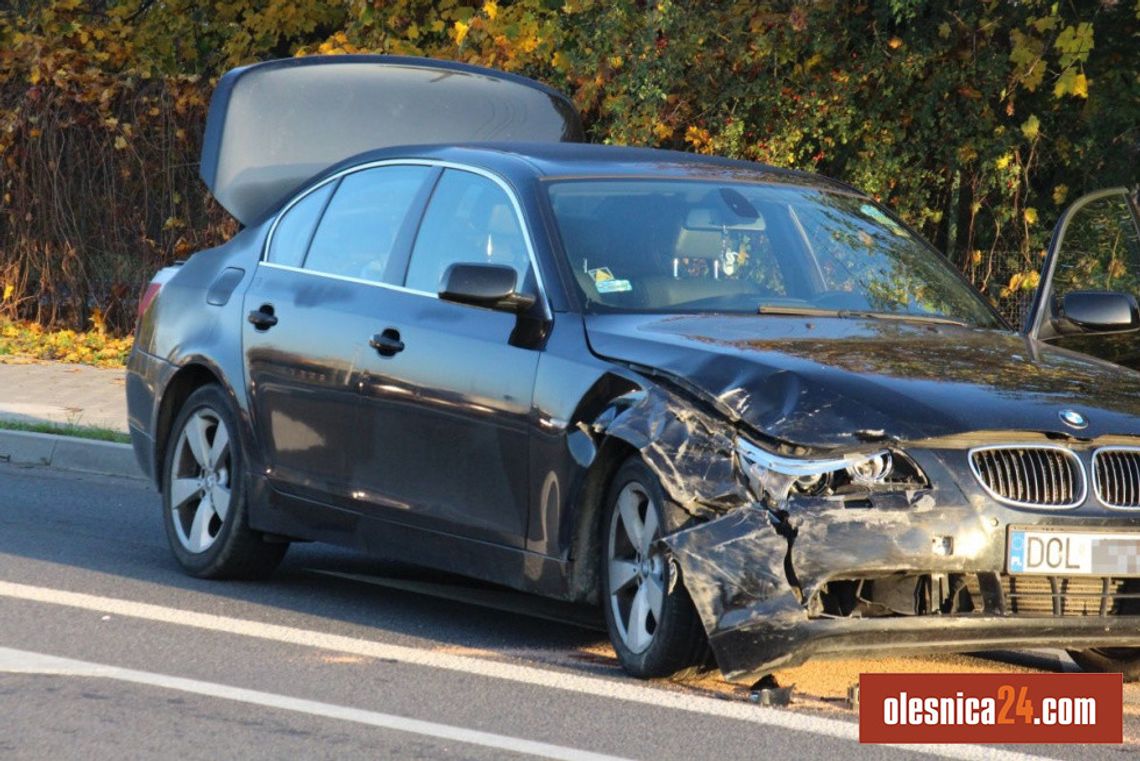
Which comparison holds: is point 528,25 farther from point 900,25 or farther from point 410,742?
point 410,742

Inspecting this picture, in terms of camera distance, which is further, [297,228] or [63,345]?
[63,345]

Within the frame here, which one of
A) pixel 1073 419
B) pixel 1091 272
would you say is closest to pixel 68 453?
pixel 1091 272

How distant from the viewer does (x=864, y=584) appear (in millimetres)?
6074

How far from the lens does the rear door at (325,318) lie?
7.75 m

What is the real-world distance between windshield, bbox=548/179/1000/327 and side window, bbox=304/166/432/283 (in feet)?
2.52

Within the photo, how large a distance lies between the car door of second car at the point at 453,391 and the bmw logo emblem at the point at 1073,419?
1.64 metres

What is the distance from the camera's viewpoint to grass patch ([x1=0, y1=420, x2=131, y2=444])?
12617 millimetres

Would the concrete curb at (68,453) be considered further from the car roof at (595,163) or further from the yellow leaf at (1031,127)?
the yellow leaf at (1031,127)

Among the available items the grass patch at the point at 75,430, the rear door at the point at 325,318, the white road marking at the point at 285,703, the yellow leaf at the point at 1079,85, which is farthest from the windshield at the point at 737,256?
the yellow leaf at the point at 1079,85

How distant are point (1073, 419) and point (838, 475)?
0.74 meters

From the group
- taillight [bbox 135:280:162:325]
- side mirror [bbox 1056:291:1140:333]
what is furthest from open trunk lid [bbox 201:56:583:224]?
side mirror [bbox 1056:291:1140:333]

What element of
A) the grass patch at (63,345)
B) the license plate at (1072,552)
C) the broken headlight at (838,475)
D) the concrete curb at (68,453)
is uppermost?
the broken headlight at (838,475)

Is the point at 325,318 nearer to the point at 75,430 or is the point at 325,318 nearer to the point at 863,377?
the point at 863,377

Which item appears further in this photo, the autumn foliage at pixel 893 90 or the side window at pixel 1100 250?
the autumn foliage at pixel 893 90
